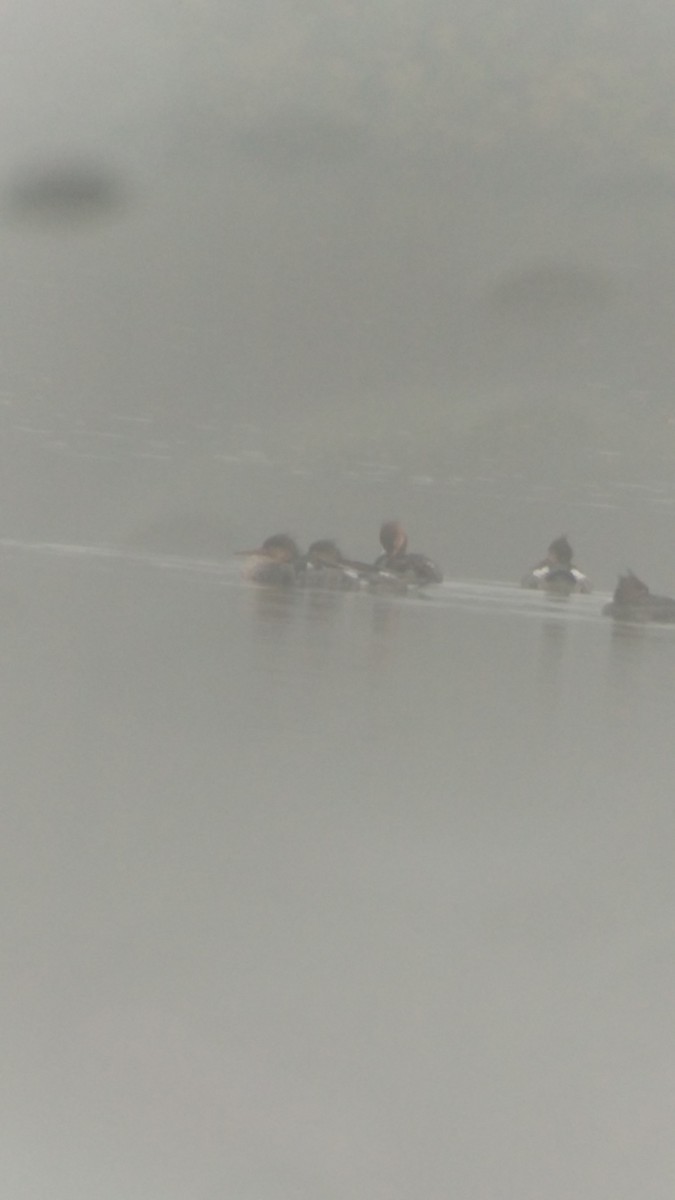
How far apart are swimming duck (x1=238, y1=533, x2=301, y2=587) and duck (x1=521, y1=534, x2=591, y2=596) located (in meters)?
0.10

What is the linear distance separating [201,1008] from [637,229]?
14.6 inches

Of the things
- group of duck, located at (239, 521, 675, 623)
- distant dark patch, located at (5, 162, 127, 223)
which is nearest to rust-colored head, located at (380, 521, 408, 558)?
group of duck, located at (239, 521, 675, 623)

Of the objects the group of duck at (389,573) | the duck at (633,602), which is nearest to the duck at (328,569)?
the group of duck at (389,573)

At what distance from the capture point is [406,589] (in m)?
0.59

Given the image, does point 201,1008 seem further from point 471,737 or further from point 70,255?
point 70,255

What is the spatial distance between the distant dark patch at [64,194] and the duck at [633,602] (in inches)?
10.8

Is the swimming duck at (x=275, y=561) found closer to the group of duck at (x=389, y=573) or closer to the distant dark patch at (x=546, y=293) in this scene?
the group of duck at (x=389, y=573)

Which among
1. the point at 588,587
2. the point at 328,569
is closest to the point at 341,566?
the point at 328,569

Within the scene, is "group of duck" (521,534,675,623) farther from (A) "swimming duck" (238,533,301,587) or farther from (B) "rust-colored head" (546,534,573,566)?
(A) "swimming duck" (238,533,301,587)

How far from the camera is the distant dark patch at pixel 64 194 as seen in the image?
59 cm

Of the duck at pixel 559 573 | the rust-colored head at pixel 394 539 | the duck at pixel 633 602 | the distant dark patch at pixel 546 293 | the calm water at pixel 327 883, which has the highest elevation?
the distant dark patch at pixel 546 293

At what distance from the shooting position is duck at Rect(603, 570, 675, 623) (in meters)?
0.59

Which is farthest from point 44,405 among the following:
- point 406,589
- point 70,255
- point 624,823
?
point 624,823

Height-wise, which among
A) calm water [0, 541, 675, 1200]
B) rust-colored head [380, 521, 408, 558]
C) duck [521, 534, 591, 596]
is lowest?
calm water [0, 541, 675, 1200]
